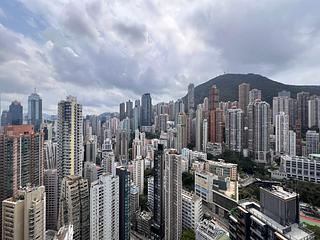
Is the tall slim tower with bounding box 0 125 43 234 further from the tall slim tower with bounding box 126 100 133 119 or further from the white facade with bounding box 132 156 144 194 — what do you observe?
the tall slim tower with bounding box 126 100 133 119

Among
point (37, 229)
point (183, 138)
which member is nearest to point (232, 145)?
point (183, 138)

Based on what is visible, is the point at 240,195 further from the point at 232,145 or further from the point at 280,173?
the point at 232,145

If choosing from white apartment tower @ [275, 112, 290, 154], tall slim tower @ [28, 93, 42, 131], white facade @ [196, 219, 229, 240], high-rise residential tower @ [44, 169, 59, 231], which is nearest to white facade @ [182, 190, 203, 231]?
white facade @ [196, 219, 229, 240]

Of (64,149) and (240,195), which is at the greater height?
(64,149)

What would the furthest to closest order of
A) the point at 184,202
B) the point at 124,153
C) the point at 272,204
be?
the point at 124,153, the point at 184,202, the point at 272,204

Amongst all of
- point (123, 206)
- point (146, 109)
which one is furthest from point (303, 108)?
point (123, 206)

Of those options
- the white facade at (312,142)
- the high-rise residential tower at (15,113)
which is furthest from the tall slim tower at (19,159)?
the white facade at (312,142)
